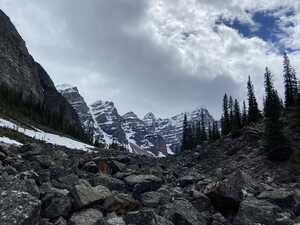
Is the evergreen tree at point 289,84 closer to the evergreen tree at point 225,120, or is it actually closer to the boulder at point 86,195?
the evergreen tree at point 225,120

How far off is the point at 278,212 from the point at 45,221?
24.8 feet

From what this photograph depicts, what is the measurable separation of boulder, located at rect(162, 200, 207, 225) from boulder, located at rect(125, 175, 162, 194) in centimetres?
369

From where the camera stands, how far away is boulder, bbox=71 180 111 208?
1017 centimetres

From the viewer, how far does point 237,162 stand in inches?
1799

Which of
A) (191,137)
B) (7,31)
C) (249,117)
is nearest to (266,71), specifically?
(249,117)

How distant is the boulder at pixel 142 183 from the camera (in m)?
14.9

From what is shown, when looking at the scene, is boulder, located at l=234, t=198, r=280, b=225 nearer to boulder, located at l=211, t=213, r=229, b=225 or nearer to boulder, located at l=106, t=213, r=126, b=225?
boulder, located at l=211, t=213, r=229, b=225

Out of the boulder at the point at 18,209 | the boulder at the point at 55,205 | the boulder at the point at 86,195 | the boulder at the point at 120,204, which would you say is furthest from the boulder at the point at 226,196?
the boulder at the point at 18,209

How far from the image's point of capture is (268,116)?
44094 millimetres

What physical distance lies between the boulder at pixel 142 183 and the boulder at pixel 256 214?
187 inches

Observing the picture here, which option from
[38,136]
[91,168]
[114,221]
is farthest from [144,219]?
[38,136]

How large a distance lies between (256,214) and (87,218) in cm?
557

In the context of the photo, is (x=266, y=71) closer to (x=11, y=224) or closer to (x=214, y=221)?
(x=214, y=221)

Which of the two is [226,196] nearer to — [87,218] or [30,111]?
[87,218]
